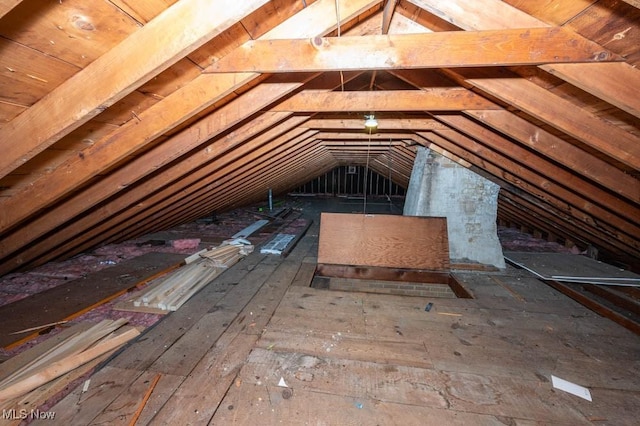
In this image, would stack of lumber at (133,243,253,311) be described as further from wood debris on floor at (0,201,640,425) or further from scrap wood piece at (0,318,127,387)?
scrap wood piece at (0,318,127,387)

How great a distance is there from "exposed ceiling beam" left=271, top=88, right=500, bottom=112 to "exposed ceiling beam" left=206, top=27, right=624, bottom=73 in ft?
3.02

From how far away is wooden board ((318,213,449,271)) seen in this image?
3.48 meters

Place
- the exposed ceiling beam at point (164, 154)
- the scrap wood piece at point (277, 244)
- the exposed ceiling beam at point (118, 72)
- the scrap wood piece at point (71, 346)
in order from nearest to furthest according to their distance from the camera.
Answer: the exposed ceiling beam at point (118, 72), the scrap wood piece at point (71, 346), the exposed ceiling beam at point (164, 154), the scrap wood piece at point (277, 244)

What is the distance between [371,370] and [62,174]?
2636 millimetres

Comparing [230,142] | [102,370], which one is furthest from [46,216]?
[230,142]

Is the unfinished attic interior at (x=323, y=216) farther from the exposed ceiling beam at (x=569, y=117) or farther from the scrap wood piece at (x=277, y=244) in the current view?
the scrap wood piece at (x=277, y=244)

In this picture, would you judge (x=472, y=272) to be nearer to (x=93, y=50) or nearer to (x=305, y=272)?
(x=305, y=272)

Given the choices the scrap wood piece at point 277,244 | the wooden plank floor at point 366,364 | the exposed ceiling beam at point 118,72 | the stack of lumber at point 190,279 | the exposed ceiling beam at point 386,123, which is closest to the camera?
the exposed ceiling beam at point 118,72

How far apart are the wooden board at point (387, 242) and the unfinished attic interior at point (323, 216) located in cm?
3

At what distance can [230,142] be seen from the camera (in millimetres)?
2490

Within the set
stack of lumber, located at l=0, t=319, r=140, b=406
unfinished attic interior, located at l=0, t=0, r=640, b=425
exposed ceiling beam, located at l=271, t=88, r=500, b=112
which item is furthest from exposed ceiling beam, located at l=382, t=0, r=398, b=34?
stack of lumber, located at l=0, t=319, r=140, b=406

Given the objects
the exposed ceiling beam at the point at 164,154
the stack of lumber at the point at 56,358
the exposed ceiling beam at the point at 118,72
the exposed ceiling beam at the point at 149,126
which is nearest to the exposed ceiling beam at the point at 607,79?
the exposed ceiling beam at the point at 149,126

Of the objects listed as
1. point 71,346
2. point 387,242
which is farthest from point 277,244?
point 71,346

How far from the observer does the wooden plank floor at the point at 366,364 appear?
58.4 inches
